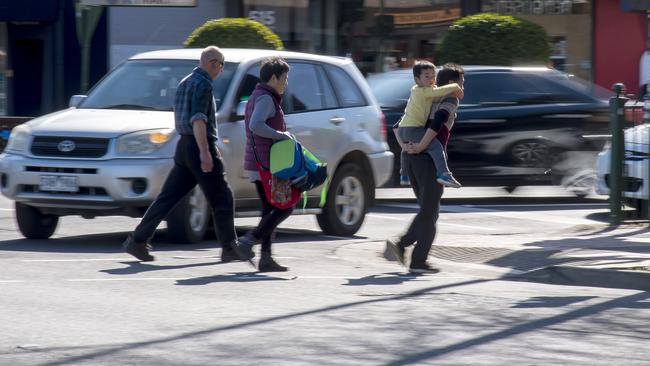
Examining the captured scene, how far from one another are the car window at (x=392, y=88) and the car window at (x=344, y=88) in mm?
3149

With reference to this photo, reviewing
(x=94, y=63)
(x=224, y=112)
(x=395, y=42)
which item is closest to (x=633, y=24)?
(x=395, y=42)

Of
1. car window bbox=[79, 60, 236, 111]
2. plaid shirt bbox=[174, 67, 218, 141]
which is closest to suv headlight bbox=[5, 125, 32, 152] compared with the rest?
car window bbox=[79, 60, 236, 111]

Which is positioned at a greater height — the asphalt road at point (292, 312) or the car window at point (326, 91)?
the car window at point (326, 91)

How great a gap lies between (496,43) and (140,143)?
38.1 ft

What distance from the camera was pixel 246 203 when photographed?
11.7 metres

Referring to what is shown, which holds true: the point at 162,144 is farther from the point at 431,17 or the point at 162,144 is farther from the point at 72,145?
the point at 431,17

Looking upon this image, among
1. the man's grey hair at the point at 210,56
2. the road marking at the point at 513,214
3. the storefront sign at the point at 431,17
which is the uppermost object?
the storefront sign at the point at 431,17

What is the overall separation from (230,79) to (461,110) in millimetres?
5386

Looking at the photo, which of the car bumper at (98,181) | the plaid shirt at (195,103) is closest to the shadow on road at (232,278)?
the plaid shirt at (195,103)

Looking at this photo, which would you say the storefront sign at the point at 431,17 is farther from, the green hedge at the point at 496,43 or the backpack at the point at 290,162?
the backpack at the point at 290,162

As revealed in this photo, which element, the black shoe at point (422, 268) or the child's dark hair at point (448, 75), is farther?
the black shoe at point (422, 268)

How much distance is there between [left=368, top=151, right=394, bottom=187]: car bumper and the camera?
1297 centimetres

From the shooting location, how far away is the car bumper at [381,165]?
511 inches

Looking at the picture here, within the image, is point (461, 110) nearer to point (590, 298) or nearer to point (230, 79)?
point (230, 79)
